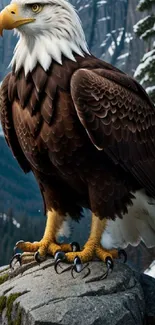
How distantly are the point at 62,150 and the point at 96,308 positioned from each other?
1224 mm

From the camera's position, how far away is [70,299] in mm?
4027

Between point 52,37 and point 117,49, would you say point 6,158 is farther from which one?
point 52,37

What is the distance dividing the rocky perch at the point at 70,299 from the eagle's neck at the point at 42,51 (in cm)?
169

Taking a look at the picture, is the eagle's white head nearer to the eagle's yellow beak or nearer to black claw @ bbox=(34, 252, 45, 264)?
the eagle's yellow beak

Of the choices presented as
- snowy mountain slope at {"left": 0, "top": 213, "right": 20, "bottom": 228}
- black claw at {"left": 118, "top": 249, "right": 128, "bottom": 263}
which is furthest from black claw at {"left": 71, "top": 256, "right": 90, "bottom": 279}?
snowy mountain slope at {"left": 0, "top": 213, "right": 20, "bottom": 228}

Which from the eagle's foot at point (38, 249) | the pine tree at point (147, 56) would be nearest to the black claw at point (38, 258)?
the eagle's foot at point (38, 249)

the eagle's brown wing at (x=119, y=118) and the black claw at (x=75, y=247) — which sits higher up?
the eagle's brown wing at (x=119, y=118)

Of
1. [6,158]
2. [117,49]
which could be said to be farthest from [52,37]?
[117,49]

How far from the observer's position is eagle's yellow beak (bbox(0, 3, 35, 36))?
13.4 feet

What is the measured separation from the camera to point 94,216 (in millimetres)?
4488

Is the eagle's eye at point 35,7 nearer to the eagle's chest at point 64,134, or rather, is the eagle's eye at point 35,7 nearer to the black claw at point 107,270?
the eagle's chest at point 64,134

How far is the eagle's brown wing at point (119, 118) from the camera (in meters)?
4.11

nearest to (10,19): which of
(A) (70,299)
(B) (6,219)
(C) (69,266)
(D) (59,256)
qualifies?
(D) (59,256)

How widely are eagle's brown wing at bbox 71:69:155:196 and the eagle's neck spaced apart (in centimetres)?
25
